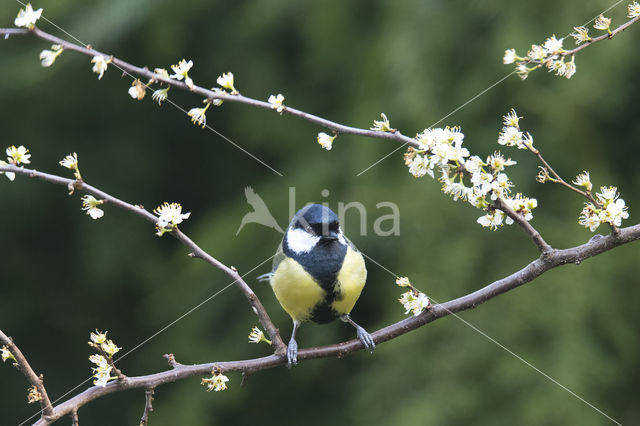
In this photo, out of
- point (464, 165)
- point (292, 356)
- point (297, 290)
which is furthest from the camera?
point (297, 290)

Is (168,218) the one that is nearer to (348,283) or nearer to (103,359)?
(103,359)

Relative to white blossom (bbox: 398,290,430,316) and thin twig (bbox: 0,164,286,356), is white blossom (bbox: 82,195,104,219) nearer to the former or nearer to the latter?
thin twig (bbox: 0,164,286,356)

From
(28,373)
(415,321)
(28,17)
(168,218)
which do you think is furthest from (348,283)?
(28,17)

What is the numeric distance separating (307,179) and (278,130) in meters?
0.65

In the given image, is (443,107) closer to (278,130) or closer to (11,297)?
(278,130)

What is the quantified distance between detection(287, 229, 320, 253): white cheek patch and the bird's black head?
1 centimetres

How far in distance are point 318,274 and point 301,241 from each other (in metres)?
0.17

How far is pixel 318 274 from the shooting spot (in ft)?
6.98

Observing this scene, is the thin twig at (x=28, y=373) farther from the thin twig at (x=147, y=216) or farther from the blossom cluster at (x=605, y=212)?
the blossom cluster at (x=605, y=212)

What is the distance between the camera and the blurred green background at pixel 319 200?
110 inches

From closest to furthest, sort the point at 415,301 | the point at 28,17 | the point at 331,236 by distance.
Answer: the point at 28,17 < the point at 415,301 < the point at 331,236

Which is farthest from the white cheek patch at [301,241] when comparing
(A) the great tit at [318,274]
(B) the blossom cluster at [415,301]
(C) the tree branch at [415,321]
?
(B) the blossom cluster at [415,301]

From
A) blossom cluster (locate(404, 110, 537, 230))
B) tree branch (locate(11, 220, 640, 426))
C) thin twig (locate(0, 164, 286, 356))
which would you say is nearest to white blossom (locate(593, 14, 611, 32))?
blossom cluster (locate(404, 110, 537, 230))

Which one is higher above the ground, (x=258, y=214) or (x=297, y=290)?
(x=258, y=214)
